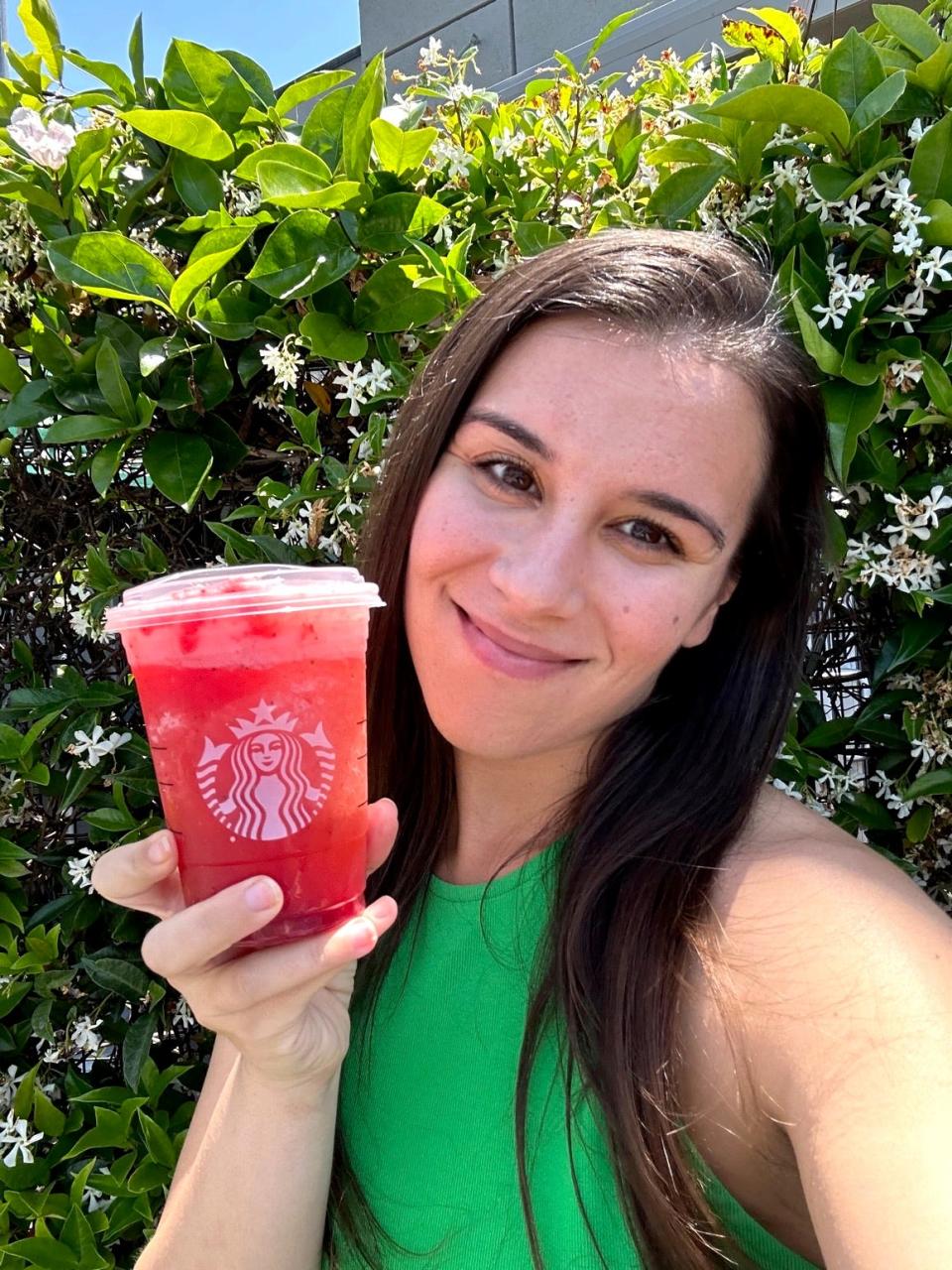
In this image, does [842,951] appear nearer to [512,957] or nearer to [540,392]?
[512,957]

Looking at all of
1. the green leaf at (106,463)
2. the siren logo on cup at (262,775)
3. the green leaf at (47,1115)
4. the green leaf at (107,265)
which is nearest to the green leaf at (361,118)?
the green leaf at (107,265)

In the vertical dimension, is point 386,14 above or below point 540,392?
above

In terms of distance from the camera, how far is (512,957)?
4.37 ft

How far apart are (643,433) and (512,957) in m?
0.64

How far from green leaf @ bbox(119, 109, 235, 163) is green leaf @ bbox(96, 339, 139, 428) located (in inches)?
12.5

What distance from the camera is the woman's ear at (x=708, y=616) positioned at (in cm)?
141

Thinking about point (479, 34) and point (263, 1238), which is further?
point (479, 34)

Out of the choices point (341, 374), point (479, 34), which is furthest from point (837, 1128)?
point (479, 34)

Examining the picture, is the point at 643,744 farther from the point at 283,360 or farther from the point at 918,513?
the point at 283,360

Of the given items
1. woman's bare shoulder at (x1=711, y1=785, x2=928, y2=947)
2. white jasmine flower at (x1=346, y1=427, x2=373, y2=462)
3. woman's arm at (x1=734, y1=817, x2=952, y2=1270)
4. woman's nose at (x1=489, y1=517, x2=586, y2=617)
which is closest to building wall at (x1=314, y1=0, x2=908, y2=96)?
white jasmine flower at (x1=346, y1=427, x2=373, y2=462)

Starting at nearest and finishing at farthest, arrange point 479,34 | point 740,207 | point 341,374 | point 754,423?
point 754,423, point 740,207, point 341,374, point 479,34

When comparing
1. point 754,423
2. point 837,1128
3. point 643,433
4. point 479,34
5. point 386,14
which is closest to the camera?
point 837,1128

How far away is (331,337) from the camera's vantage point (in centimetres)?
161

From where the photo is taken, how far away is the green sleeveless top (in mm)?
1131
